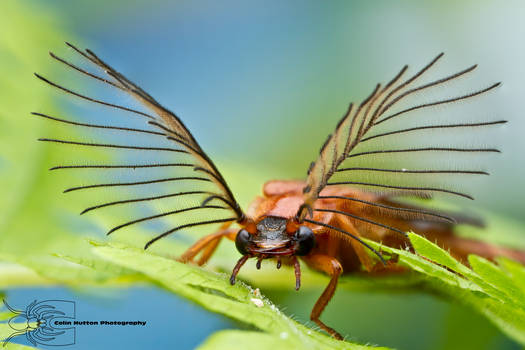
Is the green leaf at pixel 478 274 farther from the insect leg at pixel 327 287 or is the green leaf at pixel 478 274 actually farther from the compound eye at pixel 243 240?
the compound eye at pixel 243 240

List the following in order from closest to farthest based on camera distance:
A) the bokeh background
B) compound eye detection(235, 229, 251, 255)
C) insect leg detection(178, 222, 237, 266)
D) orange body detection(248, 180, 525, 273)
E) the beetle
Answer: the beetle, compound eye detection(235, 229, 251, 255), orange body detection(248, 180, 525, 273), insect leg detection(178, 222, 237, 266), the bokeh background

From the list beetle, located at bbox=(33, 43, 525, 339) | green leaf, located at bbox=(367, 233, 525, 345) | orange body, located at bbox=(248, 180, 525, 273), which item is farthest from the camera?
orange body, located at bbox=(248, 180, 525, 273)

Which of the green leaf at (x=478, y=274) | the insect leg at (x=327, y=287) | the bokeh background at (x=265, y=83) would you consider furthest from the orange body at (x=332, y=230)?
the bokeh background at (x=265, y=83)

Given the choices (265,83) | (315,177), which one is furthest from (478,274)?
(265,83)

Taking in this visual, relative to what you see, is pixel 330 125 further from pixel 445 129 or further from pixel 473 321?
pixel 445 129

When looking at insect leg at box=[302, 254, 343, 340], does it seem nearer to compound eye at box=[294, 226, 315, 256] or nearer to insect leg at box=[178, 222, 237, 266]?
compound eye at box=[294, 226, 315, 256]

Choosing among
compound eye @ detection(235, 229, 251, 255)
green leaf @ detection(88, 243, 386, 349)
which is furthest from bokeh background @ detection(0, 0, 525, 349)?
green leaf @ detection(88, 243, 386, 349)
